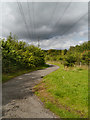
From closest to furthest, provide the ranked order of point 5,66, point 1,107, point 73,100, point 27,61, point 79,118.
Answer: point 79,118, point 1,107, point 73,100, point 5,66, point 27,61

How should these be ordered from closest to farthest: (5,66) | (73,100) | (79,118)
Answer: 1. (79,118)
2. (73,100)
3. (5,66)

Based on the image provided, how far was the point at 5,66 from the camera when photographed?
11.3m

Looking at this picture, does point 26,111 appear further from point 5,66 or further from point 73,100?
point 5,66

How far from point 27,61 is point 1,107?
526 inches

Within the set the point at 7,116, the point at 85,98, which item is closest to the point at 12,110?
the point at 7,116

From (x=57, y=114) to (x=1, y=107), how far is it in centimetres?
284

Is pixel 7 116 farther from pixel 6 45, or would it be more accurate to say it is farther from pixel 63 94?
pixel 6 45

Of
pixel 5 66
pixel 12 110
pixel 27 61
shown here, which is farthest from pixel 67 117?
pixel 27 61

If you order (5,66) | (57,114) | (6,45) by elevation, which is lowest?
(57,114)

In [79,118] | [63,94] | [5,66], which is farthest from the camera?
[5,66]

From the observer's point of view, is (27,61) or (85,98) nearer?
(85,98)

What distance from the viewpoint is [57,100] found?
4.95 m

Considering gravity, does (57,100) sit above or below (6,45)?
below

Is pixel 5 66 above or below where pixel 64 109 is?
above
